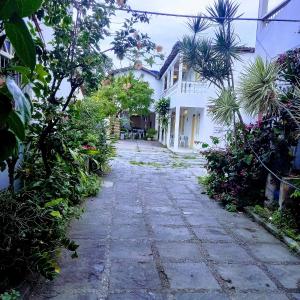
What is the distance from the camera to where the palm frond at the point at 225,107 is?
19.1 feet

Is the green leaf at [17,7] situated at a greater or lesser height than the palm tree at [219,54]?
lesser

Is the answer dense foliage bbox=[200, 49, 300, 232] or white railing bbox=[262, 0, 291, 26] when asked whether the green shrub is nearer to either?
dense foliage bbox=[200, 49, 300, 232]

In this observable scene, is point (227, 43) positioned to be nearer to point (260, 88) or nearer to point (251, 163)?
point (260, 88)

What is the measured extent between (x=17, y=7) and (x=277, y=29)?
7.05 m

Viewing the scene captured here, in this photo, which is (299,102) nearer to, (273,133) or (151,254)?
(273,133)

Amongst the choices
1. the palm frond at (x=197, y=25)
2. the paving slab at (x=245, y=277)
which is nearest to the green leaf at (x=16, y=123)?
the paving slab at (x=245, y=277)

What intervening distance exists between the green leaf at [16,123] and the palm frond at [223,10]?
6.02 metres

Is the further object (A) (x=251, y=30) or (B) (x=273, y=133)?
(A) (x=251, y=30)

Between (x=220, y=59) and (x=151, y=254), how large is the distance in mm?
4750

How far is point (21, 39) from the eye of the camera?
49.8 inches

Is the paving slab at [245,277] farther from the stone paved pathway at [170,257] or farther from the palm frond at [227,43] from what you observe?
the palm frond at [227,43]

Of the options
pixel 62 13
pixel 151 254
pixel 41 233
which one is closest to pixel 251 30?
pixel 62 13

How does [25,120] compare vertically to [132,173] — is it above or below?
above

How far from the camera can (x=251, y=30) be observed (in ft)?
28.3
